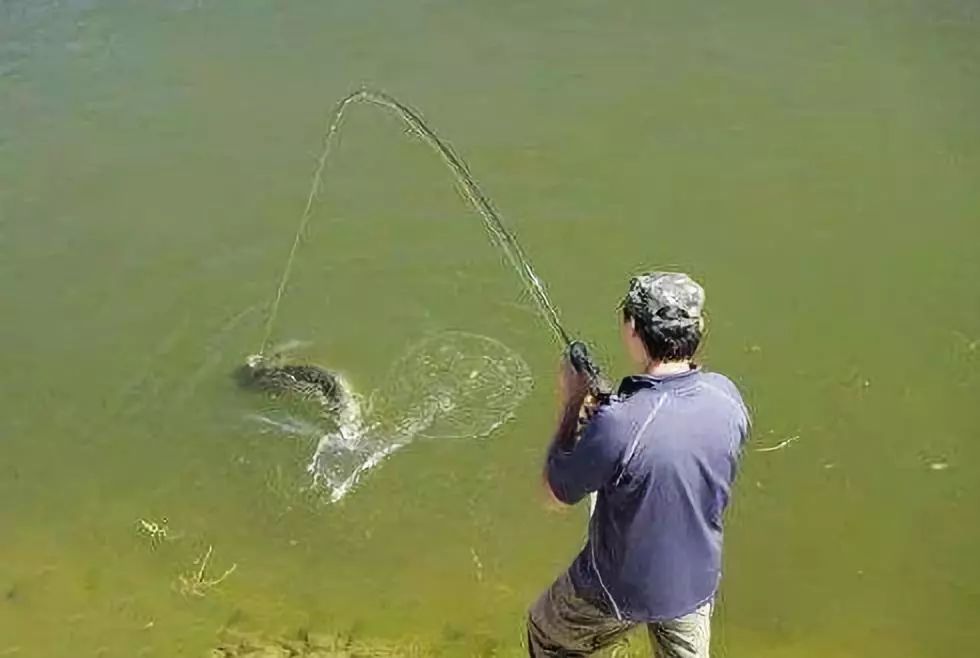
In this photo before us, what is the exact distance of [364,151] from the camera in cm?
921

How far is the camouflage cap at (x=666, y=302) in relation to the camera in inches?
143

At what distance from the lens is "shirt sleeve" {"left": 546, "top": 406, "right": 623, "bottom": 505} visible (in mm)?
3645

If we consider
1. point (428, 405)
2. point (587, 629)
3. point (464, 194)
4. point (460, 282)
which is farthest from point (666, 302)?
point (464, 194)

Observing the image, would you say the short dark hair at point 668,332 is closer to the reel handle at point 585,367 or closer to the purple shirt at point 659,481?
the purple shirt at point 659,481

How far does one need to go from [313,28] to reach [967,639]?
721 centimetres

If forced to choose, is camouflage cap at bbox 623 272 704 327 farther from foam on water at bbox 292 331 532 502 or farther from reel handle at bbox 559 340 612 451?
foam on water at bbox 292 331 532 502

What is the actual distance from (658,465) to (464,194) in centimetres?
519

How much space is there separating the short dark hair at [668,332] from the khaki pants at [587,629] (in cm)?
88

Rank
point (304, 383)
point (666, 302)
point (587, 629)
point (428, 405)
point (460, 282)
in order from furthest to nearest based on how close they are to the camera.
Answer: point (460, 282)
point (304, 383)
point (428, 405)
point (587, 629)
point (666, 302)

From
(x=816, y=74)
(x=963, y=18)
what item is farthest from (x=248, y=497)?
(x=963, y=18)

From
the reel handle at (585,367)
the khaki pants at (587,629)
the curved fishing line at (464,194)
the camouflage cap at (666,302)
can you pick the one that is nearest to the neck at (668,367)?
the camouflage cap at (666,302)

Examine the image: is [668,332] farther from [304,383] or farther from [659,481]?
[304,383]

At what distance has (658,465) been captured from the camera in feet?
12.0

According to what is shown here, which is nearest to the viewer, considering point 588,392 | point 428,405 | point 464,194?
point 588,392
